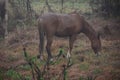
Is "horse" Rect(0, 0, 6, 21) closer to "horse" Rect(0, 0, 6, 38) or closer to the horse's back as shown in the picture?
"horse" Rect(0, 0, 6, 38)

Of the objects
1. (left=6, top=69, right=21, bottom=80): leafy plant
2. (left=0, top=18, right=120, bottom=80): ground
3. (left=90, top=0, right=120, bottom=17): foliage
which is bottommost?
(left=0, top=18, right=120, bottom=80): ground

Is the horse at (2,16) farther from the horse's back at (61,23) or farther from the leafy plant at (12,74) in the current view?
the leafy plant at (12,74)

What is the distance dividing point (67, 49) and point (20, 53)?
177cm

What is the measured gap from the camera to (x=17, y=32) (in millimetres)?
14164

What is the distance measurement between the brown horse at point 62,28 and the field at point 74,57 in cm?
47

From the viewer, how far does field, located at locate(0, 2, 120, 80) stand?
852 cm

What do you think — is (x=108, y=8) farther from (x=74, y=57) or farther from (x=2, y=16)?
(x=74, y=57)

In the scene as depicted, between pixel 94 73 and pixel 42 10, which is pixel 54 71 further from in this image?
pixel 42 10

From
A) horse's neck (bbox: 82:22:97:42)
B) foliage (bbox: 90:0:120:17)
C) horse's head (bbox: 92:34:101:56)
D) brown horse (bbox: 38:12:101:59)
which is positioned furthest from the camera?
foliage (bbox: 90:0:120:17)

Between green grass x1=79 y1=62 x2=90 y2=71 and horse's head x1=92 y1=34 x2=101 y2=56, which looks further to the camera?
horse's head x1=92 y1=34 x2=101 y2=56

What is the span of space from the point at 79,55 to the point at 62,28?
1092 mm

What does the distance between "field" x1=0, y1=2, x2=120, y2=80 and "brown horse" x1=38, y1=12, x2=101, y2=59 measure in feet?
1.55

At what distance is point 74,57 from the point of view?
10.8 metres

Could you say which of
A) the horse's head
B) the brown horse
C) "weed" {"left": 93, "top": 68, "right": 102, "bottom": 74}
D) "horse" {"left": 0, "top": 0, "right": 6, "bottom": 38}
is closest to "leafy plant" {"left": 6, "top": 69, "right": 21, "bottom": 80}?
the brown horse
